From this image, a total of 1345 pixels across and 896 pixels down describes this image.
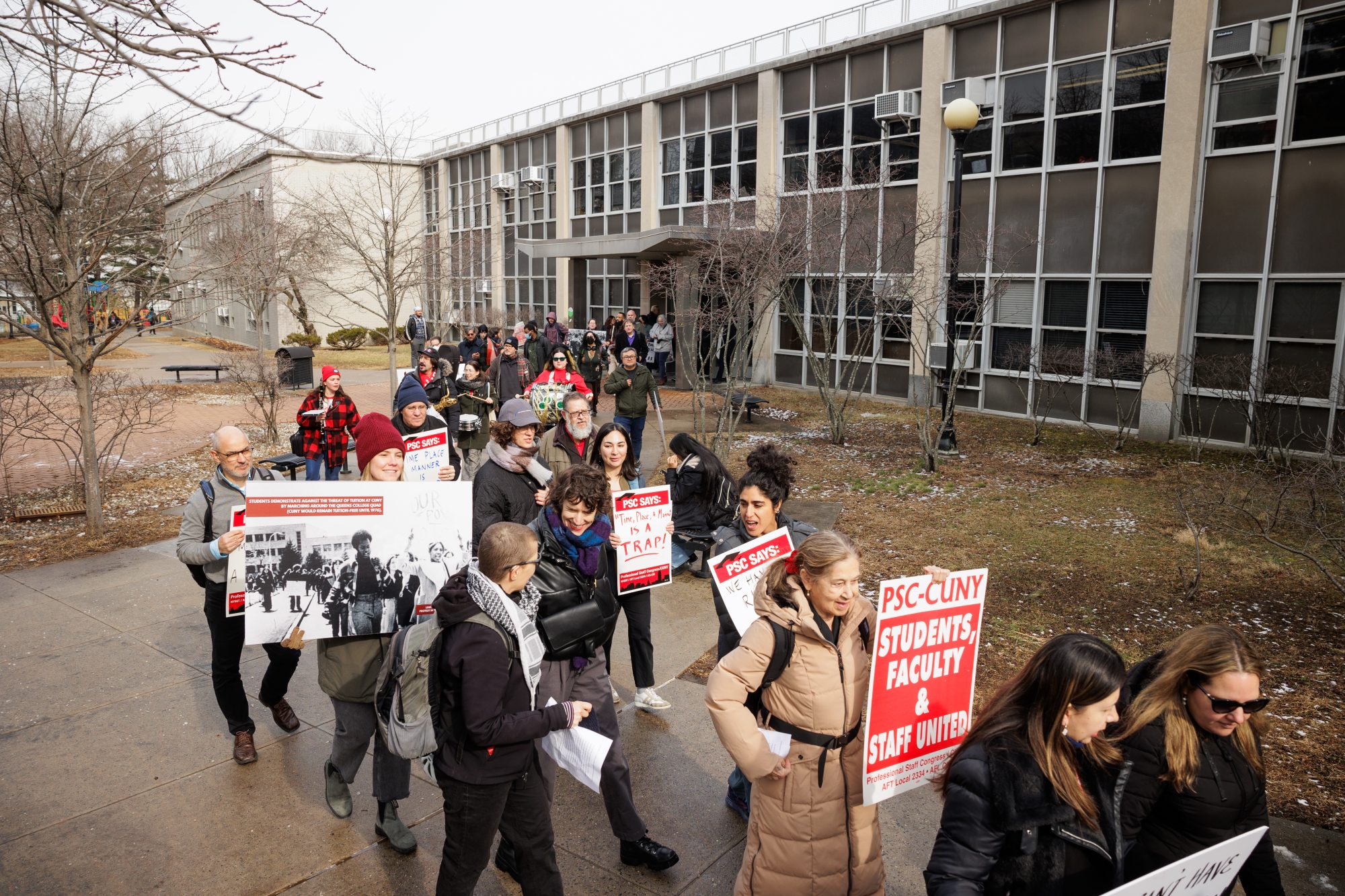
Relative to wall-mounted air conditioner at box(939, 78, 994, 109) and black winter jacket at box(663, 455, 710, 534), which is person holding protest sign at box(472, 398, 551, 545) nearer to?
black winter jacket at box(663, 455, 710, 534)

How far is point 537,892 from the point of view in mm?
3766

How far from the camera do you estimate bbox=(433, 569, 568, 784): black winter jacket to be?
3.35m

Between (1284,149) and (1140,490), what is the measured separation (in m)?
7.17

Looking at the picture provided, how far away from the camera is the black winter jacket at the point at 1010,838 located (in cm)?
258

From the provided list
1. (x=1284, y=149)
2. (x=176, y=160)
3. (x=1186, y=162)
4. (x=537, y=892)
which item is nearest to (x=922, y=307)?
(x=1186, y=162)

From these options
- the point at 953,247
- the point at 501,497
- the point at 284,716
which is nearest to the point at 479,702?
the point at 501,497

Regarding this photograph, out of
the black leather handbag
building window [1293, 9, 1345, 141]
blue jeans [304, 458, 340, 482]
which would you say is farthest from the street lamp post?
the black leather handbag

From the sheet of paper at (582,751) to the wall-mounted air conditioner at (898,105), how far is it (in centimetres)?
2049

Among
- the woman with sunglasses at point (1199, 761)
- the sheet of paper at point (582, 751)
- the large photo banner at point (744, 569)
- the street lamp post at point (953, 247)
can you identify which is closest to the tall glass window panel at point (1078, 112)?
the street lamp post at point (953, 247)

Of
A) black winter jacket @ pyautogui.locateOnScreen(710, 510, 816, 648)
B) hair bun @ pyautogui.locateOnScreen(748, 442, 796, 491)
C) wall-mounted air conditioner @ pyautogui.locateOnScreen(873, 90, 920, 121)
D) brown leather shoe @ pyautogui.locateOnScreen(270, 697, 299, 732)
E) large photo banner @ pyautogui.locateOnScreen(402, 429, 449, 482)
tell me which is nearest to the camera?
black winter jacket @ pyautogui.locateOnScreen(710, 510, 816, 648)

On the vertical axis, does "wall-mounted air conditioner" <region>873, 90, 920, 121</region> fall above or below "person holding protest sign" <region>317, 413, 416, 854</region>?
above

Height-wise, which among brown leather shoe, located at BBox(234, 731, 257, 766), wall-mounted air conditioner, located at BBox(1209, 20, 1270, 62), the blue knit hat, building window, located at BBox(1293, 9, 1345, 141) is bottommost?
brown leather shoe, located at BBox(234, 731, 257, 766)

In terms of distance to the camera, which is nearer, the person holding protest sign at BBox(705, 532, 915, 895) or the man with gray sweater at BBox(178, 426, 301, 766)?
the person holding protest sign at BBox(705, 532, 915, 895)

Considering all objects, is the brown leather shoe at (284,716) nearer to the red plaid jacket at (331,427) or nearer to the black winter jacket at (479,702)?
the black winter jacket at (479,702)
